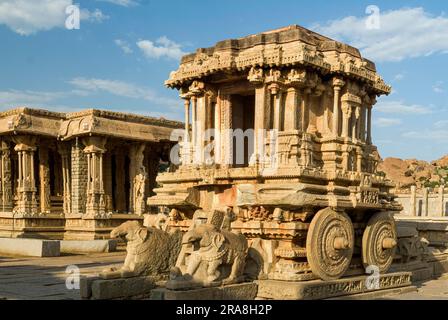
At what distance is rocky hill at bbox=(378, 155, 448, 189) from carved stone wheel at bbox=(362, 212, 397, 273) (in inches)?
2300

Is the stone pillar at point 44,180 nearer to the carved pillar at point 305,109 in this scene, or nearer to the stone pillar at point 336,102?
the carved pillar at point 305,109

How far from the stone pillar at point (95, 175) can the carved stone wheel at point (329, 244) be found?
→ 57.3 feet

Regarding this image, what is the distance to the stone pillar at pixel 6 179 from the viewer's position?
28.4 metres

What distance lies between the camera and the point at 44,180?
96.5 feet

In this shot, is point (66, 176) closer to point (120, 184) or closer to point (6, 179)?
point (120, 184)

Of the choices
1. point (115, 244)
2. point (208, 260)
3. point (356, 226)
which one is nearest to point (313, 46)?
point (356, 226)

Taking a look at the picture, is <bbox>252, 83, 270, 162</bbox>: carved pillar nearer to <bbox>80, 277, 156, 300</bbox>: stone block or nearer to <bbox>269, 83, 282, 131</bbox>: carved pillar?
<bbox>269, 83, 282, 131</bbox>: carved pillar

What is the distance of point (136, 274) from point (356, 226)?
499 centimetres

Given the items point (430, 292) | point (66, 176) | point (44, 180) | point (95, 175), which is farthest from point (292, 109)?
point (44, 180)

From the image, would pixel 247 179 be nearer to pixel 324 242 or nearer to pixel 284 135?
pixel 284 135

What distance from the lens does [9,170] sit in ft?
95.7

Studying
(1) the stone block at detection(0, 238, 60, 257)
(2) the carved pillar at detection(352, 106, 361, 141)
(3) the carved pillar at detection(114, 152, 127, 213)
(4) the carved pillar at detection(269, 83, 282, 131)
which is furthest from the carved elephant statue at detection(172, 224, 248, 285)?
(3) the carved pillar at detection(114, 152, 127, 213)

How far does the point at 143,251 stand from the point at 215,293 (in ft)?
6.70
